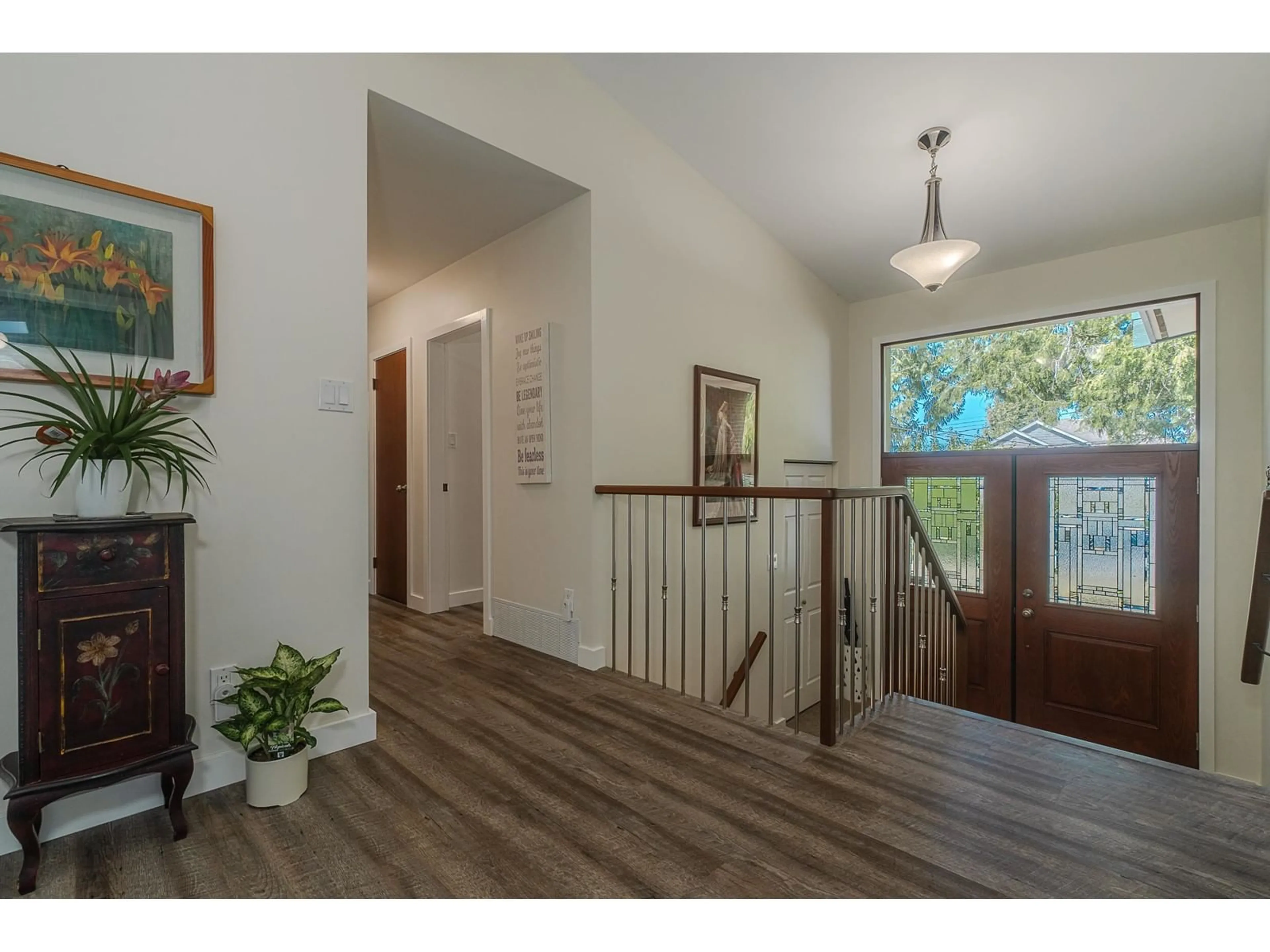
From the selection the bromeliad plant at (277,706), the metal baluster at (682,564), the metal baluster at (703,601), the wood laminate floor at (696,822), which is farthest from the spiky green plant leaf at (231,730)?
the metal baluster at (682,564)

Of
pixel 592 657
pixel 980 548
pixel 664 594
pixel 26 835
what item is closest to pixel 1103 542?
pixel 980 548

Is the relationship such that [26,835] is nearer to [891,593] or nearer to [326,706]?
[326,706]

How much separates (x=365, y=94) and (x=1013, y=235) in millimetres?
3719

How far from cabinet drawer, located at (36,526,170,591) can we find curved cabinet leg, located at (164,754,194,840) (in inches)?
19.5

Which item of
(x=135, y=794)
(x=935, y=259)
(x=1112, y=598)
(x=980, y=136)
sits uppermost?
(x=980, y=136)

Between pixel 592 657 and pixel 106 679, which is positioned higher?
pixel 106 679

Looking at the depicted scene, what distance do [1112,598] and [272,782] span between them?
4655mm

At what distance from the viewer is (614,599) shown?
10.1 feet

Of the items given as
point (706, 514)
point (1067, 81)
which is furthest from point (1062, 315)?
point (706, 514)

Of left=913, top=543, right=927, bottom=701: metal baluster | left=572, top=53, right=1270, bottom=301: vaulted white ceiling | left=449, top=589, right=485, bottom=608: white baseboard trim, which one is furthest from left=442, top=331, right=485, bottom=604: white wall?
left=913, top=543, right=927, bottom=701: metal baluster
